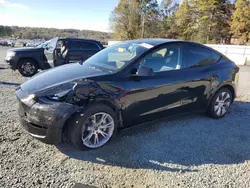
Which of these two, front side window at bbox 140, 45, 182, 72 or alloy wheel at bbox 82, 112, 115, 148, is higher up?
front side window at bbox 140, 45, 182, 72

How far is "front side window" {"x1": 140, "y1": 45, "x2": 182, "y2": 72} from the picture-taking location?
3582mm

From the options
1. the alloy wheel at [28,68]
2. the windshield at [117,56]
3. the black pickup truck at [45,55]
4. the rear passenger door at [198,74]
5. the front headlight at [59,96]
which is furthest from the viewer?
the alloy wheel at [28,68]

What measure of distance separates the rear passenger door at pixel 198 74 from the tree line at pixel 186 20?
31.9 m

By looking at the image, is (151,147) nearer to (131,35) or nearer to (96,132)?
(96,132)

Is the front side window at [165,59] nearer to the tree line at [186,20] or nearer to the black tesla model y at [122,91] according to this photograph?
the black tesla model y at [122,91]

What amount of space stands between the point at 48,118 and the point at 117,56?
1732mm

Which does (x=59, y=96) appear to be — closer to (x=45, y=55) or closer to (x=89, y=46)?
(x=45, y=55)

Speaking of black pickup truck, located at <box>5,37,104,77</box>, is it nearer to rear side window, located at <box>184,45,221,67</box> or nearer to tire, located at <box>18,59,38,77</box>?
tire, located at <box>18,59,38,77</box>

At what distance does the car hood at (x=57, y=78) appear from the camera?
3.04 meters

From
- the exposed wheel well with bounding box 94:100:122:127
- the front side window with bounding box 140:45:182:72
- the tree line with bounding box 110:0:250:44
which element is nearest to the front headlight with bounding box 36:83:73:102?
the exposed wheel well with bounding box 94:100:122:127

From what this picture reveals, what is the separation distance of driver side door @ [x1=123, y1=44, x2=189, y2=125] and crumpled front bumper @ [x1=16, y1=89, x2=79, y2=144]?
0.93 meters

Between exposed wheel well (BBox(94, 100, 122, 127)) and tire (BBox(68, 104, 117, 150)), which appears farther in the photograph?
exposed wheel well (BBox(94, 100, 122, 127))

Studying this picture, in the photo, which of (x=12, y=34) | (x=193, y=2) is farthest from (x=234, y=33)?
(x=12, y=34)

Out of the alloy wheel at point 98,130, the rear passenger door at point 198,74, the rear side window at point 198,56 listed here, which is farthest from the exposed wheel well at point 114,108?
the rear side window at point 198,56
